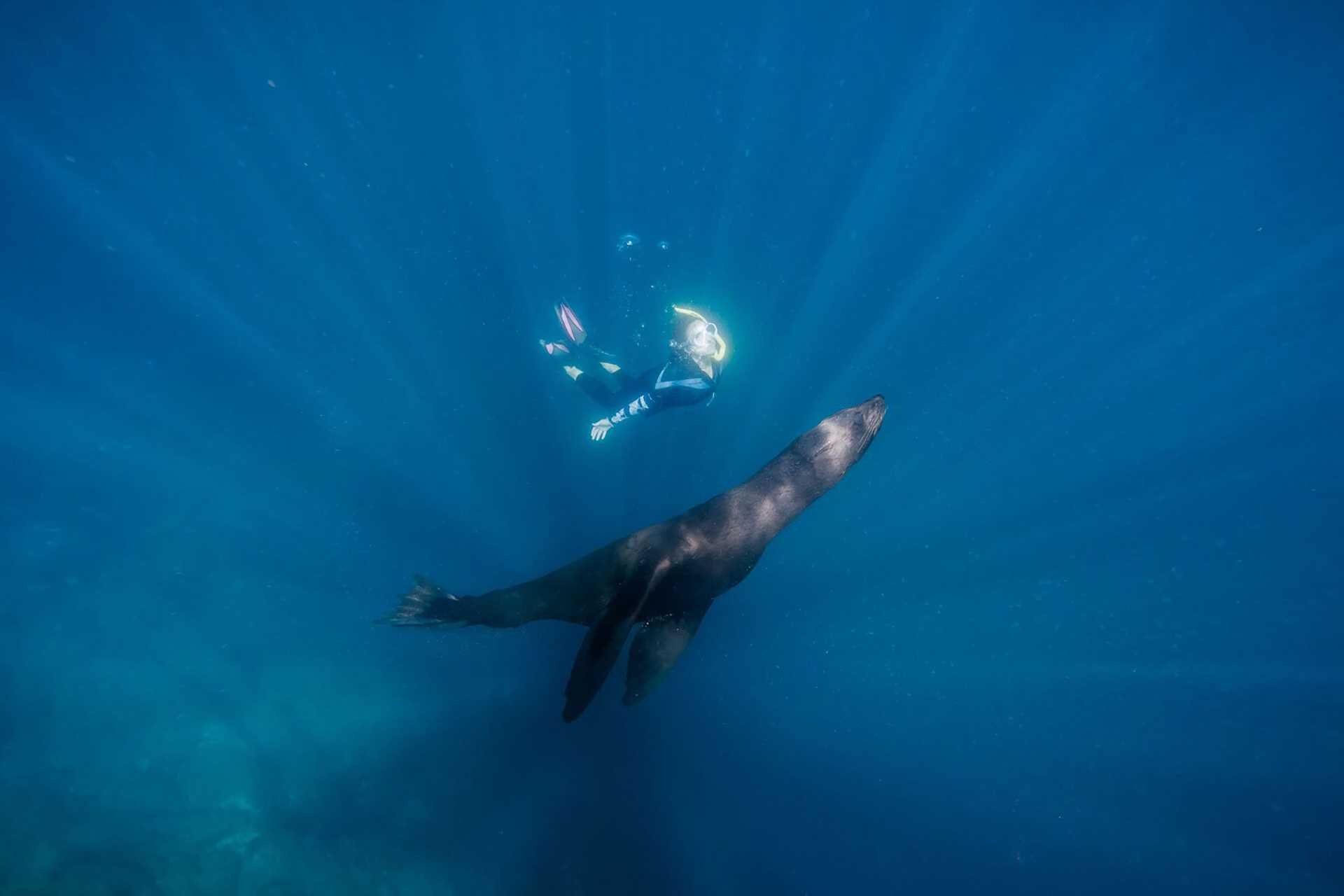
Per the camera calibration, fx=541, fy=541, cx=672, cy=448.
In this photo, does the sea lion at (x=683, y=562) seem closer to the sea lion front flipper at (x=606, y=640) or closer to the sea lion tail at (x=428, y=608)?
the sea lion front flipper at (x=606, y=640)

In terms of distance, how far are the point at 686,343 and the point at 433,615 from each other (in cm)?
586

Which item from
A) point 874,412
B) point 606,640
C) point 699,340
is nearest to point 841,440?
point 874,412

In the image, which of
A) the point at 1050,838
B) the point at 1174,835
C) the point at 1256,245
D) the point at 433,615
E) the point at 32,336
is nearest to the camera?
the point at 433,615

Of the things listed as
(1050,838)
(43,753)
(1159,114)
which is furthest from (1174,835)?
(43,753)

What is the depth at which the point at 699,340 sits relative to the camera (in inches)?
352

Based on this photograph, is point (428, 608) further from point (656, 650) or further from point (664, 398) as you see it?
point (664, 398)

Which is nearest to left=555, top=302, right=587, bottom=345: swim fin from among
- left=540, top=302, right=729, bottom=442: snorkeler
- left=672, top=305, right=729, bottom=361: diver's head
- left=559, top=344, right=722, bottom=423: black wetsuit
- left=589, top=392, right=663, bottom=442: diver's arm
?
left=559, top=344, right=722, bottom=423: black wetsuit

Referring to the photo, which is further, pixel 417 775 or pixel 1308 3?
pixel 417 775

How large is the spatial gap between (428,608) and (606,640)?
7.19ft

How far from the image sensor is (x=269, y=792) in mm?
9883

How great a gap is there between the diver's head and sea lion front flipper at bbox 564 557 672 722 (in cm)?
554

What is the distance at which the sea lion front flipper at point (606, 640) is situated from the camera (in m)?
3.53

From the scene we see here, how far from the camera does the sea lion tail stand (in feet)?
15.4

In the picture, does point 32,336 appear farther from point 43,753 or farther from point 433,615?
point 433,615
